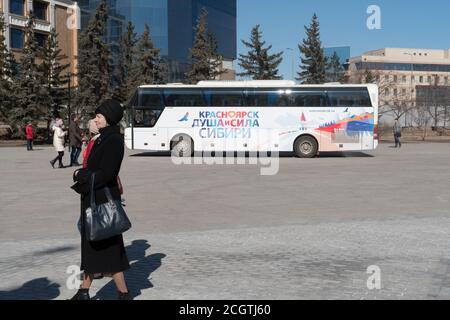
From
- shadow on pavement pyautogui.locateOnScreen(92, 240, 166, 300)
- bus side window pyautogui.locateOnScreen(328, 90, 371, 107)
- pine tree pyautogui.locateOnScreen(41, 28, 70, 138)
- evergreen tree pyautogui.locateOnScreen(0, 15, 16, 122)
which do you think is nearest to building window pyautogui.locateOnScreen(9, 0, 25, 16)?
evergreen tree pyautogui.locateOnScreen(0, 15, 16, 122)

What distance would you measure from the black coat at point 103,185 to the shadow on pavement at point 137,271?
559 millimetres

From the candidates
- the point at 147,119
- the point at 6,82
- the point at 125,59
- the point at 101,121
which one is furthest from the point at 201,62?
the point at 101,121

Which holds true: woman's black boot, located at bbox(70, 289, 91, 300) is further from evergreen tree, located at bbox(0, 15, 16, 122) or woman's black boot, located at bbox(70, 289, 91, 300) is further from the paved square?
evergreen tree, located at bbox(0, 15, 16, 122)

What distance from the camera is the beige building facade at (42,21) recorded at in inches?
2239

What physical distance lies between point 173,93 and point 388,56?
12823 cm

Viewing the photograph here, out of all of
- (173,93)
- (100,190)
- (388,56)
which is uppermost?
(388,56)

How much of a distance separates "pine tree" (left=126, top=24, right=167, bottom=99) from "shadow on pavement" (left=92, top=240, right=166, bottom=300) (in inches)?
1909

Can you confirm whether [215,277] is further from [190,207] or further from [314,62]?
[314,62]

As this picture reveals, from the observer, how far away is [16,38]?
191 feet

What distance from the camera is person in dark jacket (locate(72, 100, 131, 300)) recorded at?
16.3 feet

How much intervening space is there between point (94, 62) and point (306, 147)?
29801 mm

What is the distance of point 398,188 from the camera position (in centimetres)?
1445

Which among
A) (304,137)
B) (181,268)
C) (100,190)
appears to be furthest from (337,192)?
(304,137)

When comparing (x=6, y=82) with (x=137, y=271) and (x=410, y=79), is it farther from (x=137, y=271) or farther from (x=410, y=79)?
(x=410, y=79)
